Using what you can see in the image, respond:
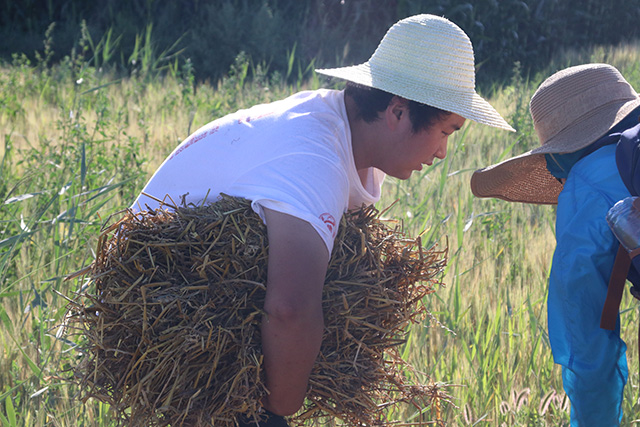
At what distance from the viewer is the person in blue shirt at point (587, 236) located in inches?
58.5

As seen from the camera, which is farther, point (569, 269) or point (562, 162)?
point (562, 162)

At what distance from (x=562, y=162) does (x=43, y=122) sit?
13.3 feet

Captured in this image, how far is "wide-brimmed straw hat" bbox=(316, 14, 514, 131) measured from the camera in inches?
68.0

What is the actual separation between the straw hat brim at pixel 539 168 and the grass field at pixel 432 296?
437 mm

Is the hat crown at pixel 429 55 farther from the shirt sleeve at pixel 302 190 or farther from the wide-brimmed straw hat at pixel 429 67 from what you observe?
the shirt sleeve at pixel 302 190

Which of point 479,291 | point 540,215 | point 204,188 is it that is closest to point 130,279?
point 204,188

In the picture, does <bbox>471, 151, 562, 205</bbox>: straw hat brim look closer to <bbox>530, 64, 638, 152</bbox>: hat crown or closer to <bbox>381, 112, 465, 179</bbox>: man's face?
<bbox>530, 64, 638, 152</bbox>: hat crown

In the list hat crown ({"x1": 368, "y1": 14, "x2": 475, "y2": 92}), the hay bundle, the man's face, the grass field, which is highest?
hat crown ({"x1": 368, "y1": 14, "x2": 475, "y2": 92})

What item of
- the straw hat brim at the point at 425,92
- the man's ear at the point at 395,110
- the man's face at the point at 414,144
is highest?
the straw hat brim at the point at 425,92

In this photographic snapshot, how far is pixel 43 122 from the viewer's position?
489 cm

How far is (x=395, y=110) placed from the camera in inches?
68.5

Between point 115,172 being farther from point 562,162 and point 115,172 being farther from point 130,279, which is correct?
point 562,162

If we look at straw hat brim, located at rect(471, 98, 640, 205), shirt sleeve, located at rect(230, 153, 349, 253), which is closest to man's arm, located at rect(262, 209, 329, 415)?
shirt sleeve, located at rect(230, 153, 349, 253)

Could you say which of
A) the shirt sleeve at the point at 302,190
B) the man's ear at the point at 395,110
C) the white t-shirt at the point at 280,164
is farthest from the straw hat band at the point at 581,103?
the shirt sleeve at the point at 302,190
